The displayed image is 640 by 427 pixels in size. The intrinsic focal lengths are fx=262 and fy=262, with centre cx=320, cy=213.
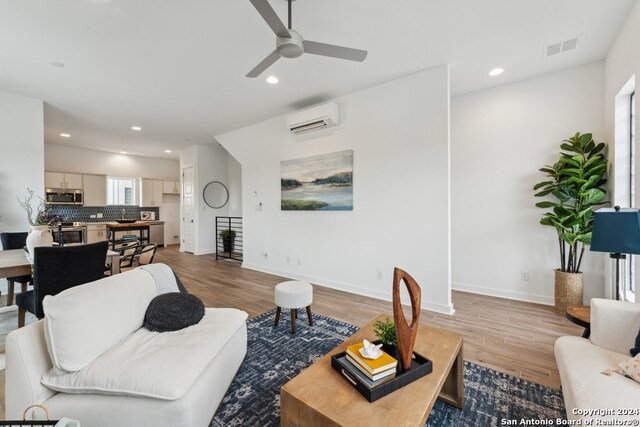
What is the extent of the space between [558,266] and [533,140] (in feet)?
5.33

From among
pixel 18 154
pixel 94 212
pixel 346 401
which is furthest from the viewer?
pixel 94 212

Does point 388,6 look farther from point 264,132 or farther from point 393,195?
point 264,132

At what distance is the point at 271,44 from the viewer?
2691 millimetres

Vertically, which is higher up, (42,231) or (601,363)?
(42,231)

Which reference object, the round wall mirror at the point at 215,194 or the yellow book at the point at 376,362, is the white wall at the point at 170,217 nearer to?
the round wall mirror at the point at 215,194

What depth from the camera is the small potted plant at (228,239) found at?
6559mm

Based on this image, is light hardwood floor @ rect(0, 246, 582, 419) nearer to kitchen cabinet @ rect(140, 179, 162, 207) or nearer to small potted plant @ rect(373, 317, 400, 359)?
small potted plant @ rect(373, 317, 400, 359)

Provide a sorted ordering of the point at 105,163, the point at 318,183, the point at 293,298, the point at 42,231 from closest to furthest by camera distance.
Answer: the point at 293,298, the point at 42,231, the point at 318,183, the point at 105,163

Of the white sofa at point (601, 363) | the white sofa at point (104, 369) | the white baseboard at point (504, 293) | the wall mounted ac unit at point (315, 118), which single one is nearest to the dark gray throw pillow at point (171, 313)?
the white sofa at point (104, 369)

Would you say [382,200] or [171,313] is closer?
[171,313]

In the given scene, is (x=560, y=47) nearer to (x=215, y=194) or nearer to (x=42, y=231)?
(x=42, y=231)

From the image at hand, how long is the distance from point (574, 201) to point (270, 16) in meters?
3.82

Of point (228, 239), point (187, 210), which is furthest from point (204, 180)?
point (228, 239)

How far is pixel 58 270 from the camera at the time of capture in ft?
6.97
